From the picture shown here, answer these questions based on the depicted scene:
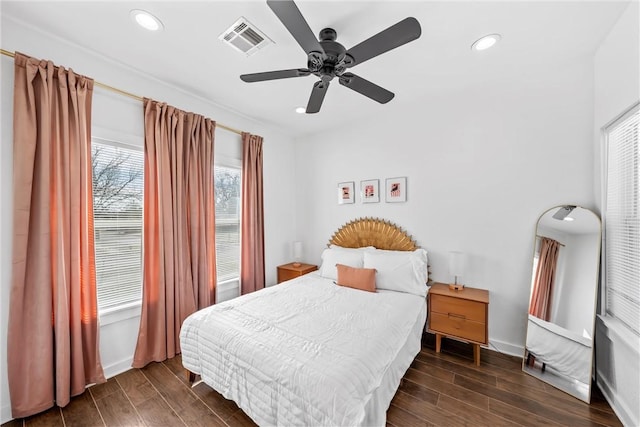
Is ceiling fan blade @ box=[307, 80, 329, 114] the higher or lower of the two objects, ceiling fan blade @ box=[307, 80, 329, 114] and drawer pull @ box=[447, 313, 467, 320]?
the higher

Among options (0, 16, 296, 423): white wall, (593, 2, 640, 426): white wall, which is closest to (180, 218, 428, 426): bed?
(0, 16, 296, 423): white wall

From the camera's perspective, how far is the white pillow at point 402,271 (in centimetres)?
260

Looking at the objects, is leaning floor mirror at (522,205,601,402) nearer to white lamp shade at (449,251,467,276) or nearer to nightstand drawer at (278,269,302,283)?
white lamp shade at (449,251,467,276)

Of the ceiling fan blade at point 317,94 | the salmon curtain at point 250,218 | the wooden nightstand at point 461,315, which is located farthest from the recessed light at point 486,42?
the salmon curtain at point 250,218

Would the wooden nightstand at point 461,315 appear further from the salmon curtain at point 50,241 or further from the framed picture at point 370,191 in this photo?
the salmon curtain at point 50,241

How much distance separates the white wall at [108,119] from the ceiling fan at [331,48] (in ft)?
4.39

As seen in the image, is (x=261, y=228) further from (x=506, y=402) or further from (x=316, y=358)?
(x=506, y=402)

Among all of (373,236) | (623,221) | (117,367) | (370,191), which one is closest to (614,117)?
(623,221)

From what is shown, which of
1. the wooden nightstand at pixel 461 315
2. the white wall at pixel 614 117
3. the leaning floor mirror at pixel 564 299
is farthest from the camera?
the wooden nightstand at pixel 461 315

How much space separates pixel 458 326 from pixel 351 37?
268 centimetres

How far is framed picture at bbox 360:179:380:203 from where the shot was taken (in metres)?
3.29

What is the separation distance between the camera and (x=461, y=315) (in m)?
2.37

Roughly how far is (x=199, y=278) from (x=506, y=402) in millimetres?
2910

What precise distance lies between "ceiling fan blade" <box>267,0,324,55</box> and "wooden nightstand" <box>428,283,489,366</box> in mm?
2410
